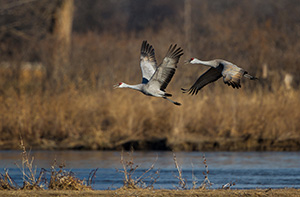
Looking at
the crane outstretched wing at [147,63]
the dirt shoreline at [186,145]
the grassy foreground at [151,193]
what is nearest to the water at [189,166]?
the dirt shoreline at [186,145]

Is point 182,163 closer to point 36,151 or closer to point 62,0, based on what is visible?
point 36,151

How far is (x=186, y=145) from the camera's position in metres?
21.3

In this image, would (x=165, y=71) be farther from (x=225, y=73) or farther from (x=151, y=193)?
(x=151, y=193)

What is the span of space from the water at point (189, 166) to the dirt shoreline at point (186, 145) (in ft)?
A: 2.10

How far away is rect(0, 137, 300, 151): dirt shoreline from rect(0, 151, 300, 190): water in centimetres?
64

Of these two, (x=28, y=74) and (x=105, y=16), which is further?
(x=105, y=16)

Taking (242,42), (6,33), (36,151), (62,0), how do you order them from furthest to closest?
1. (6,33)
2. (62,0)
3. (242,42)
4. (36,151)

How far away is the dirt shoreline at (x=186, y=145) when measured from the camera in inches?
838

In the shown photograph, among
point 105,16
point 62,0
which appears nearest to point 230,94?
point 62,0

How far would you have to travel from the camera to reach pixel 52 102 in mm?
22234

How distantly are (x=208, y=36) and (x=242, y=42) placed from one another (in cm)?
169

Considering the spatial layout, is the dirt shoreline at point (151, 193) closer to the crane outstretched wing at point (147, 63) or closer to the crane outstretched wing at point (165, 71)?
the crane outstretched wing at point (165, 71)

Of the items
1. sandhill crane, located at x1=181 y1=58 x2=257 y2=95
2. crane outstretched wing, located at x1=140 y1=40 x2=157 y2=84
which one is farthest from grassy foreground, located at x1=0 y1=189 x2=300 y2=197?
crane outstretched wing, located at x1=140 y1=40 x2=157 y2=84

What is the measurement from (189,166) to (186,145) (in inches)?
159
